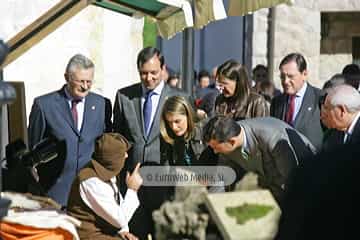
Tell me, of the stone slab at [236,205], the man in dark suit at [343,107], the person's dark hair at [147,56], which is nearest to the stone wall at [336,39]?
the person's dark hair at [147,56]

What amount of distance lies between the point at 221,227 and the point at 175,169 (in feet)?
10.2

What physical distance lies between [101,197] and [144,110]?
1.51 metres

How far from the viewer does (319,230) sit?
1.33 m

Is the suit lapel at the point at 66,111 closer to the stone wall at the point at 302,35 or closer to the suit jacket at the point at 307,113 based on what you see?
the suit jacket at the point at 307,113

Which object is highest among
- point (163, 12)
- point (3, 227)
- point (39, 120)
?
point (163, 12)

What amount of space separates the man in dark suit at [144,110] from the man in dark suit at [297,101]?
0.77 m

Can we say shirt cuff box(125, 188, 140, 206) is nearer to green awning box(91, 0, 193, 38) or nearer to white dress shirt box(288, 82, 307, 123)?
white dress shirt box(288, 82, 307, 123)

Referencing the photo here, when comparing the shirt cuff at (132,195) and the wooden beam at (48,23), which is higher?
the wooden beam at (48,23)

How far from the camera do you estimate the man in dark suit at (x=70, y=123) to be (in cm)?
703

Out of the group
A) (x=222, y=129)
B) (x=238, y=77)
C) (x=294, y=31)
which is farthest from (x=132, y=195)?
(x=294, y=31)

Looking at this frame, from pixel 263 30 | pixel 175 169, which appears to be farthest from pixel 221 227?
pixel 263 30

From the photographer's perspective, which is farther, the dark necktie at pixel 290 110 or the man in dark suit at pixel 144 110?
the dark necktie at pixel 290 110

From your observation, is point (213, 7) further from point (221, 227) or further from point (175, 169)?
point (221, 227)

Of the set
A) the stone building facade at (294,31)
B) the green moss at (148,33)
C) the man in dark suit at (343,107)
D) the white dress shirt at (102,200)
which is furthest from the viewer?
the stone building facade at (294,31)
